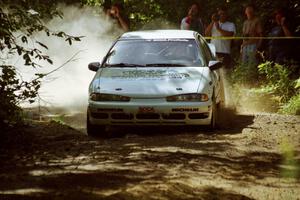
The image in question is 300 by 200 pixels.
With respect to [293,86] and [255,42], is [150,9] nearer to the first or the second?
[255,42]

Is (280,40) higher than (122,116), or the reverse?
(280,40)

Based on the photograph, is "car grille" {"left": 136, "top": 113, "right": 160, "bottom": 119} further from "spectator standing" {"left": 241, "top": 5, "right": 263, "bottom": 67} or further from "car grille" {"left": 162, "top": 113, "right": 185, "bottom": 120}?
"spectator standing" {"left": 241, "top": 5, "right": 263, "bottom": 67}

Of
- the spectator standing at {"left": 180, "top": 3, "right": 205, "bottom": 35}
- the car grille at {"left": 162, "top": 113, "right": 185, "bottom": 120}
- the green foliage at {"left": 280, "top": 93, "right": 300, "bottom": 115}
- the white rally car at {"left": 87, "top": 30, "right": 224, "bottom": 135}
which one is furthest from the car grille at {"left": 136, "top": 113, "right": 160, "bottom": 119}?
the spectator standing at {"left": 180, "top": 3, "right": 205, "bottom": 35}

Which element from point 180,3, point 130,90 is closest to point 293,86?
point 130,90

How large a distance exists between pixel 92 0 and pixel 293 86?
1395 cm

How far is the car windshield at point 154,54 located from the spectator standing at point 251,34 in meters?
4.82

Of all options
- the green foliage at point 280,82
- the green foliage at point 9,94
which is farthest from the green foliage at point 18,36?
the green foliage at point 280,82

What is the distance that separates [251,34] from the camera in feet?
48.6

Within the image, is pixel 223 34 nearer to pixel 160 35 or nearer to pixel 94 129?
pixel 160 35

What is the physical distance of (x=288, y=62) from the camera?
548 inches

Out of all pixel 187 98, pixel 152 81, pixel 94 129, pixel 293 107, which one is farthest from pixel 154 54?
pixel 293 107

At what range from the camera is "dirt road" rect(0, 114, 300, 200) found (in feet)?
18.2

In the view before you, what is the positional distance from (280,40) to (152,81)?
5.83 m

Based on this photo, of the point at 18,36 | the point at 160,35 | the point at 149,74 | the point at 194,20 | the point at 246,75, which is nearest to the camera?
the point at 18,36
